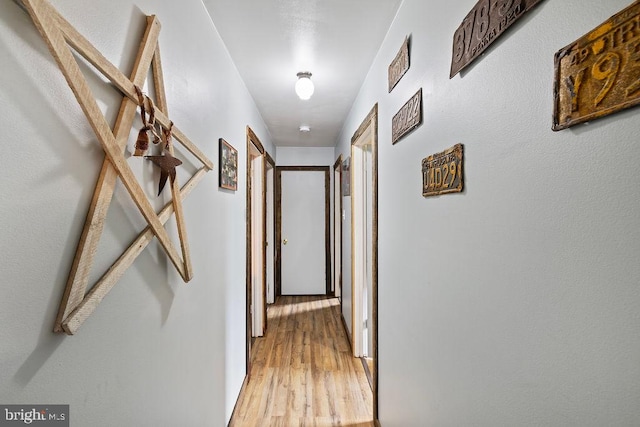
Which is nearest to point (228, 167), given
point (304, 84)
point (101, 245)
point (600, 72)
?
point (304, 84)

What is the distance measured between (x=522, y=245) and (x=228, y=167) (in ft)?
5.54

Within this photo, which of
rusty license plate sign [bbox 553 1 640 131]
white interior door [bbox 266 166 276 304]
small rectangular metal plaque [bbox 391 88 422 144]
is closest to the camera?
rusty license plate sign [bbox 553 1 640 131]

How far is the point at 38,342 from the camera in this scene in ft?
2.09

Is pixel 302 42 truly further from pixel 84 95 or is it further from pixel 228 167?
pixel 84 95

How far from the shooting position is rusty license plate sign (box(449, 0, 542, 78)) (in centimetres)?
73

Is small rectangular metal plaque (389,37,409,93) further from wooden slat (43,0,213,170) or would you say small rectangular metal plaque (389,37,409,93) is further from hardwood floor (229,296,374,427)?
hardwood floor (229,296,374,427)

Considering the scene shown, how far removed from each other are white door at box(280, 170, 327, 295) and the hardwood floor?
1157 mm

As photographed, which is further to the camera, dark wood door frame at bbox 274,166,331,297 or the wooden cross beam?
dark wood door frame at bbox 274,166,331,297

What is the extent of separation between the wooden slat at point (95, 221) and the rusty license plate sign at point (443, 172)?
0.92 m

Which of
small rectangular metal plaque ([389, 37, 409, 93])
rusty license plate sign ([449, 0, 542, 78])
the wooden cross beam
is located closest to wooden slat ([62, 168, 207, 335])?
the wooden cross beam

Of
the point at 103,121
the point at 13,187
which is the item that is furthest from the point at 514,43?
the point at 13,187

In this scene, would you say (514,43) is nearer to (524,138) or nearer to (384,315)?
(524,138)

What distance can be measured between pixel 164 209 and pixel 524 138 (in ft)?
3.39

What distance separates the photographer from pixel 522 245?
0.72 meters
